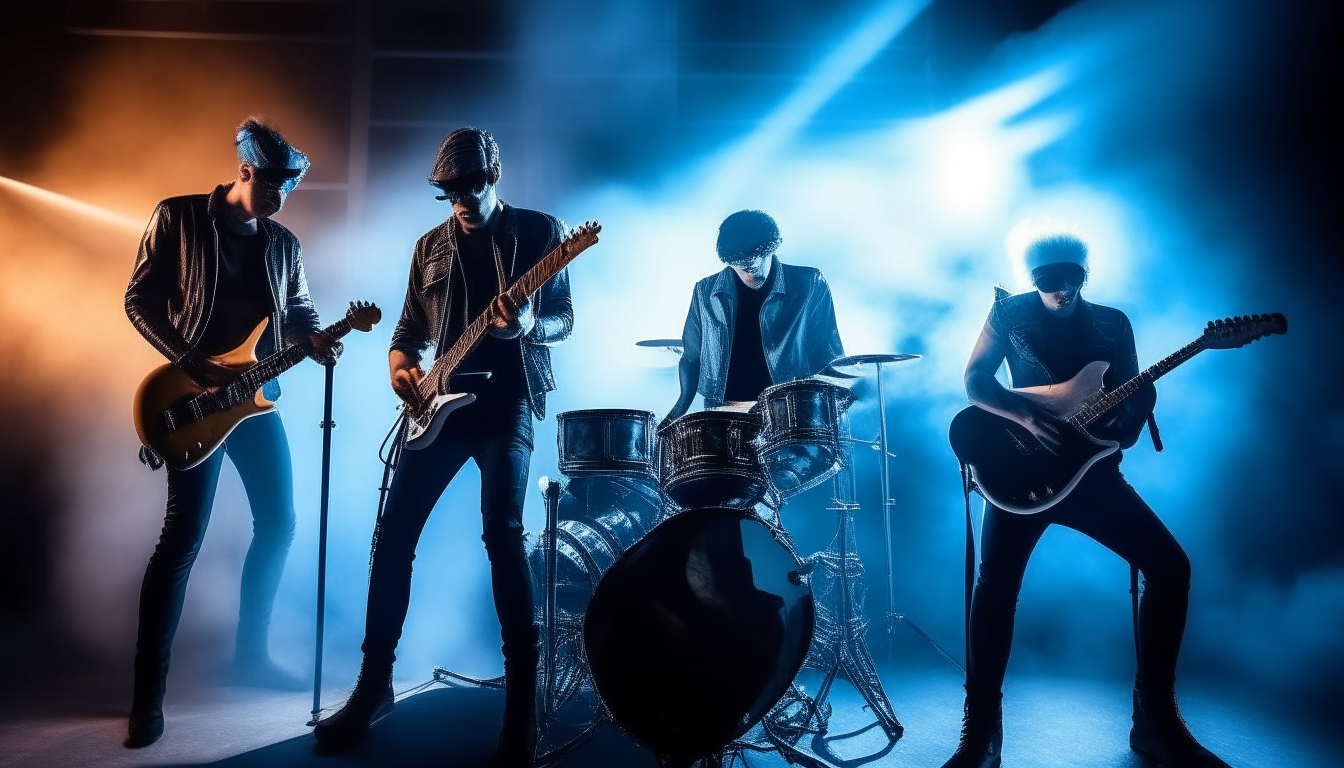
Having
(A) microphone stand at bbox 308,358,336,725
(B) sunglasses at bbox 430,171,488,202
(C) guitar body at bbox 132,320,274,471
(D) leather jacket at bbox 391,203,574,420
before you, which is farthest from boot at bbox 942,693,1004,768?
(C) guitar body at bbox 132,320,274,471

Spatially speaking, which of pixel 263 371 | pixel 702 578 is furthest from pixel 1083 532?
pixel 263 371

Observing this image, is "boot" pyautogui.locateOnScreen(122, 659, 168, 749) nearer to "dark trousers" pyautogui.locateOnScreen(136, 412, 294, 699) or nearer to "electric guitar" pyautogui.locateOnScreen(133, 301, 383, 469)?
"dark trousers" pyautogui.locateOnScreen(136, 412, 294, 699)

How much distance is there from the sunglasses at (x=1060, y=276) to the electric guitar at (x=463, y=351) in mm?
1911

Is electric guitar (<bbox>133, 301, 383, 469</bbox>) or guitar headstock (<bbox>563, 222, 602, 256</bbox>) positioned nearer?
guitar headstock (<bbox>563, 222, 602, 256</bbox>)

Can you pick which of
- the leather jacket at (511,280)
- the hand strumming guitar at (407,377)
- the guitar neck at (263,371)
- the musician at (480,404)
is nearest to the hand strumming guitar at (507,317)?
the musician at (480,404)

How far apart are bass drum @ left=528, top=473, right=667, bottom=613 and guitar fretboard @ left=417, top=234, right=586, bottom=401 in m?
0.97

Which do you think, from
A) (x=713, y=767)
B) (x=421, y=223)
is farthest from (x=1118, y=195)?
(x=421, y=223)

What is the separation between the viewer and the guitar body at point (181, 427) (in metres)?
3.37

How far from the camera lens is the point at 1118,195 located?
5234 millimetres

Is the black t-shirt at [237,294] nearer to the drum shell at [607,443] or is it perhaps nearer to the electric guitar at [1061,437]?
the drum shell at [607,443]

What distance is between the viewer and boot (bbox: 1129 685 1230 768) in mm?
2826

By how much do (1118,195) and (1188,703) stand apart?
3254 millimetres

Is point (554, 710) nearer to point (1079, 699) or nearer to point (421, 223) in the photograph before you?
point (1079, 699)

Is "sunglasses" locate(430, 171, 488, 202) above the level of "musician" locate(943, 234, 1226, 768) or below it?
above
